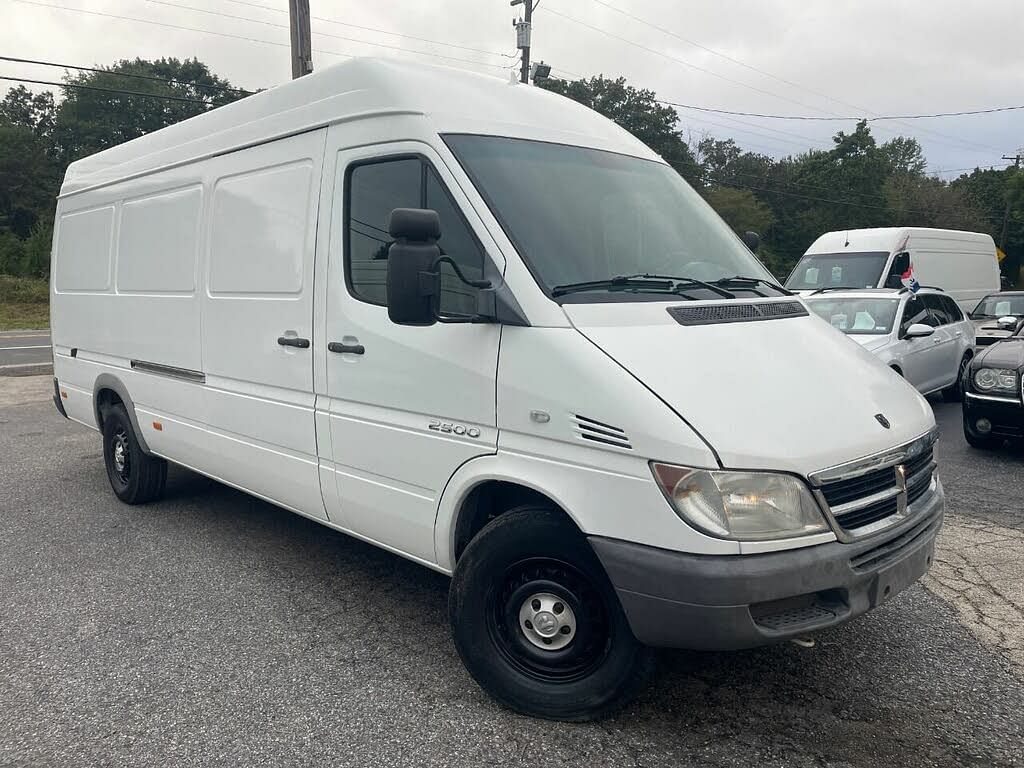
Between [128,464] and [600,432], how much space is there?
4649 mm

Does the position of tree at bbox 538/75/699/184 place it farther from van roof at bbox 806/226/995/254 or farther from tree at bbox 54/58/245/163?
van roof at bbox 806/226/995/254

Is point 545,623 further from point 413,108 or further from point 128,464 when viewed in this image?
point 128,464

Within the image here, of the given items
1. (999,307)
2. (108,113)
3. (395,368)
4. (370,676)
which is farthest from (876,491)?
(108,113)

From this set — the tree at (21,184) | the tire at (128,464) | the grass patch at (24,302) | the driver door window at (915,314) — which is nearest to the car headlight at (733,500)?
the tire at (128,464)

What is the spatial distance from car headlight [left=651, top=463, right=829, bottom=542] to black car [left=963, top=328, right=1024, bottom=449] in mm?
5784

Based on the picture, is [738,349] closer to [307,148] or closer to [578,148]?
[578,148]

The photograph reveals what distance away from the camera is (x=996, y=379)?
741cm

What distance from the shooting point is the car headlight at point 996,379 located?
24.0 ft

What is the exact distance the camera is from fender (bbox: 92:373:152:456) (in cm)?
588

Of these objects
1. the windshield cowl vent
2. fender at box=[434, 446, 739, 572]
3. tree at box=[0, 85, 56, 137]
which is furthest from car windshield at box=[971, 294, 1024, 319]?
tree at box=[0, 85, 56, 137]

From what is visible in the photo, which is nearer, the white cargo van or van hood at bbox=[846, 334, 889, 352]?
van hood at bbox=[846, 334, 889, 352]

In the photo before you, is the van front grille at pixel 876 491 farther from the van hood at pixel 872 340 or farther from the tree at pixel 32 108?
the tree at pixel 32 108

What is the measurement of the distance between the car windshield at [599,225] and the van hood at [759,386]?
211 millimetres

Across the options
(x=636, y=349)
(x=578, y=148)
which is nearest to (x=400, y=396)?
(x=636, y=349)
